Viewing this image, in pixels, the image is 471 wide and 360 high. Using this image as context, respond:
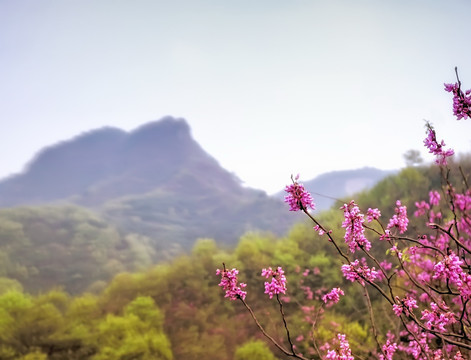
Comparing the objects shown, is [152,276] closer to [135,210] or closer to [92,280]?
[92,280]

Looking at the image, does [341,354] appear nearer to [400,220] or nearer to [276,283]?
[276,283]

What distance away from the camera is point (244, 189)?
187 metres

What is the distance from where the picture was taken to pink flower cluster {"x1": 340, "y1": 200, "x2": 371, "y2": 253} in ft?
7.87

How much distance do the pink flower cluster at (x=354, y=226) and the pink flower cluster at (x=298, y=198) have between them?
32 cm

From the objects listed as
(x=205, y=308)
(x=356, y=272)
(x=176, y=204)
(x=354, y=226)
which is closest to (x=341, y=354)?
(x=356, y=272)

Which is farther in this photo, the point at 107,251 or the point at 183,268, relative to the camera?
the point at 107,251

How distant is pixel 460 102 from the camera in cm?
226

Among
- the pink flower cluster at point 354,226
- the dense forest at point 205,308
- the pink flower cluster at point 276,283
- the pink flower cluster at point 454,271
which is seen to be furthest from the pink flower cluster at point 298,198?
the dense forest at point 205,308

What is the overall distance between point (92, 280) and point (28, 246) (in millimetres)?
16901

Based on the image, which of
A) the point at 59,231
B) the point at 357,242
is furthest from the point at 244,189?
the point at 357,242

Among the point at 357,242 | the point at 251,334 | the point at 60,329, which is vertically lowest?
the point at 251,334

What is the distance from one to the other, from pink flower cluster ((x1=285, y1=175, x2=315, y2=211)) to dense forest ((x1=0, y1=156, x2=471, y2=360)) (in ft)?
6.21

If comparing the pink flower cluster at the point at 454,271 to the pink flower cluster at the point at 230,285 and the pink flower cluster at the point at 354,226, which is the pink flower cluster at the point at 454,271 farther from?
the pink flower cluster at the point at 230,285

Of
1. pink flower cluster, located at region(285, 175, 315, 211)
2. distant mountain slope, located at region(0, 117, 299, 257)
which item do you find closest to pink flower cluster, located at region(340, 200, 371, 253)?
pink flower cluster, located at region(285, 175, 315, 211)
